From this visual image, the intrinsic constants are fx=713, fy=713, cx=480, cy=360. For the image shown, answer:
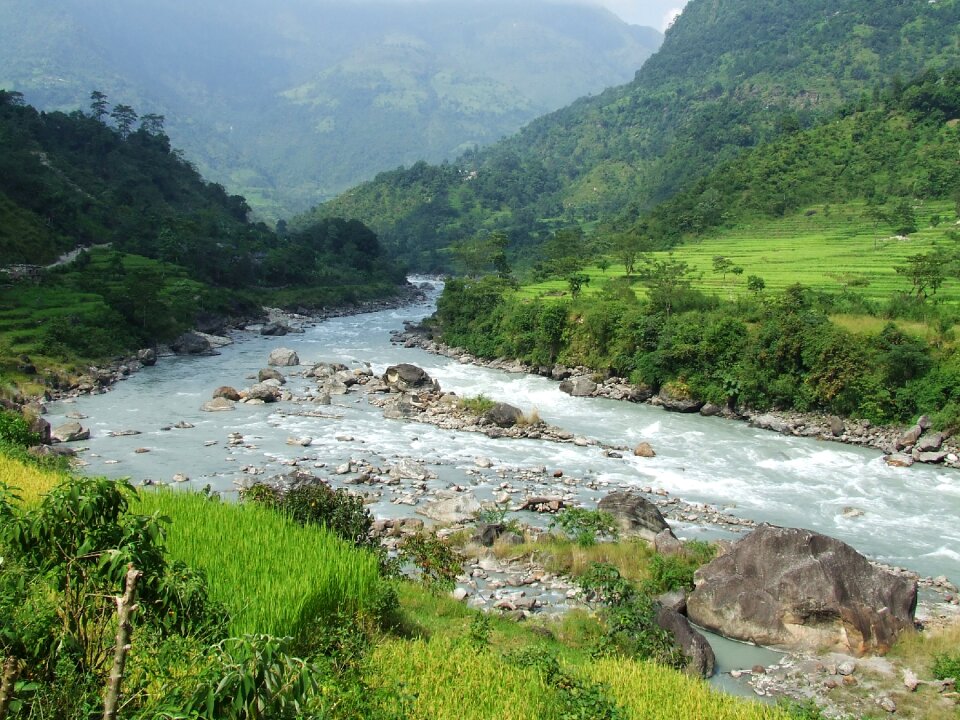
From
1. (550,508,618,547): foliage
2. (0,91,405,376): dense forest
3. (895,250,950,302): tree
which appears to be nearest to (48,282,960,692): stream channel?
(550,508,618,547): foliage

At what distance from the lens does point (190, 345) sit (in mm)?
38406

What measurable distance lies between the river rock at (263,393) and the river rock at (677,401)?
1569 cm

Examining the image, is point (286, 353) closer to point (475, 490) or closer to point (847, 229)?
point (475, 490)

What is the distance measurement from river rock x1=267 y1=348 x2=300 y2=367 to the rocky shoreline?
9.97 meters

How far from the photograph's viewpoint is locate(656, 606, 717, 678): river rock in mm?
9844

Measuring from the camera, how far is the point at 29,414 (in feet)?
65.9

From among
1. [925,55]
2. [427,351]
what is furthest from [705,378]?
[925,55]

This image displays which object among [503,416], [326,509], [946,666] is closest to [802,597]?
[946,666]

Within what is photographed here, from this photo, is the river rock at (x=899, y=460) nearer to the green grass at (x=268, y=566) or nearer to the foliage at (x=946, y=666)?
the foliage at (x=946, y=666)

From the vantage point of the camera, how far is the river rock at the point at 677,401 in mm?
28688

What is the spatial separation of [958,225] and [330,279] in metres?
46.5

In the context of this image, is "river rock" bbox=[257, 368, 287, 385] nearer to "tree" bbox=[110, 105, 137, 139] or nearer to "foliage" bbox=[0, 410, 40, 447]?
"foliage" bbox=[0, 410, 40, 447]

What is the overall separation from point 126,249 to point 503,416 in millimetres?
36363

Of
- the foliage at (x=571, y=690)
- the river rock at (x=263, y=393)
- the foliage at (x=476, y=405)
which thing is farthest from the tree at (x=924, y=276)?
the foliage at (x=571, y=690)
